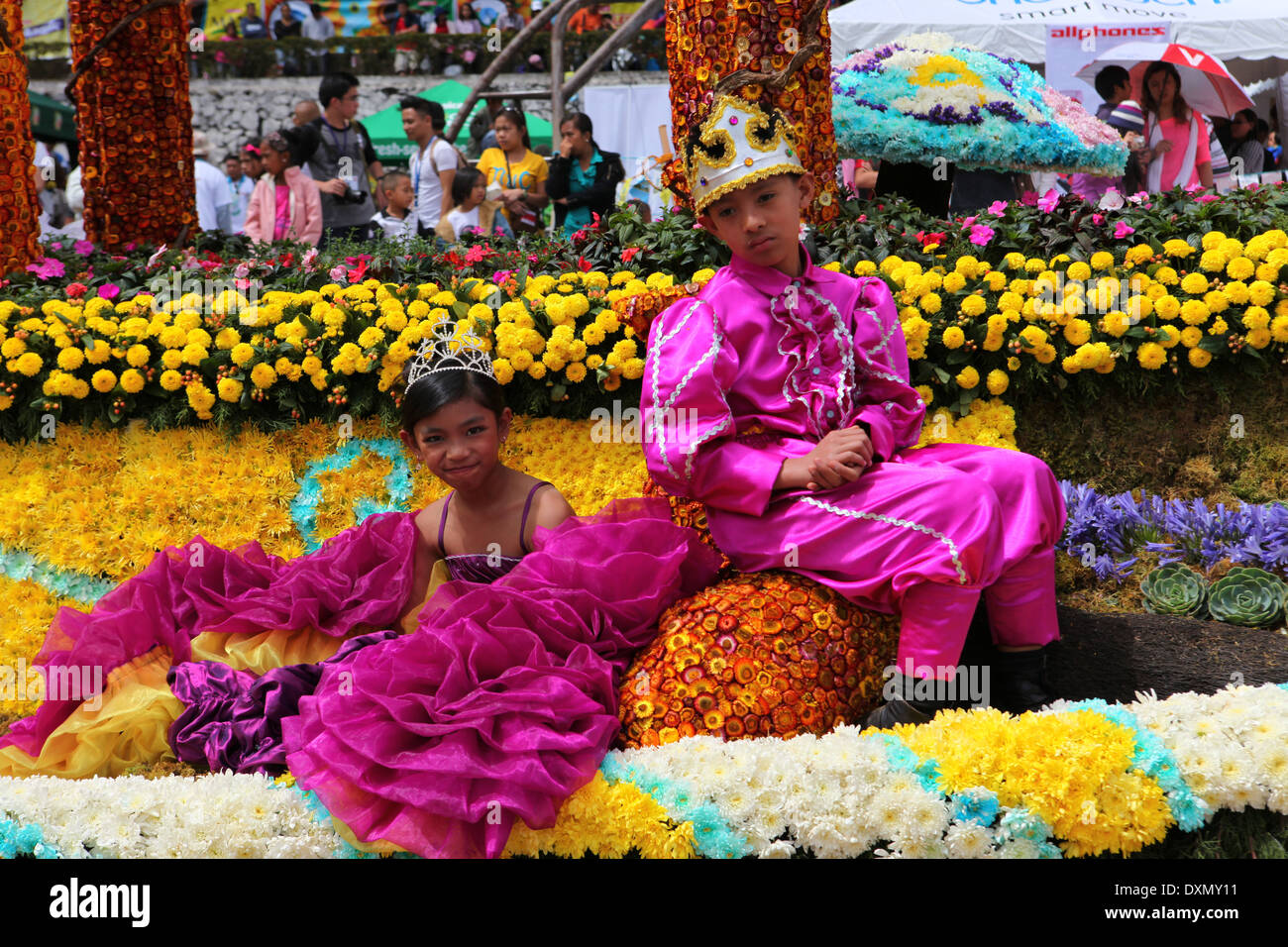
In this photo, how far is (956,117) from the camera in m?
5.38

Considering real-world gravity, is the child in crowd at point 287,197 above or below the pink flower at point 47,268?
above

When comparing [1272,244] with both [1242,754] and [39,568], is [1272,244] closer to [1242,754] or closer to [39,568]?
[1242,754]

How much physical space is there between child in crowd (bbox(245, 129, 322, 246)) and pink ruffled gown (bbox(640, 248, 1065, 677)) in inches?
211

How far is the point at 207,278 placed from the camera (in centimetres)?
518

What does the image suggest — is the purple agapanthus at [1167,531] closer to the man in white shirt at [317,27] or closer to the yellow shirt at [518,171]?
the yellow shirt at [518,171]

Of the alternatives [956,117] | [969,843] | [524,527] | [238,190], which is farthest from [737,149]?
[238,190]

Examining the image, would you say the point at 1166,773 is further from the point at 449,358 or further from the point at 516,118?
the point at 516,118

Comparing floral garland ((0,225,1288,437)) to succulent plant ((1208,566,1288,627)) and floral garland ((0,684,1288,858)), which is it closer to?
succulent plant ((1208,566,1288,627))

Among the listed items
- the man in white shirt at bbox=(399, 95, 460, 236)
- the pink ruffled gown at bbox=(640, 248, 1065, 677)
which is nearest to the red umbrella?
the man in white shirt at bbox=(399, 95, 460, 236)

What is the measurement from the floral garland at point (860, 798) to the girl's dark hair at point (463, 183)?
5992mm

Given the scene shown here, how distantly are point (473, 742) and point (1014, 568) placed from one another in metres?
1.42

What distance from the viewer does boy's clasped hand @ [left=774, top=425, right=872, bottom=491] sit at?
2.93 meters

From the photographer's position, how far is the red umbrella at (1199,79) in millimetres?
7863

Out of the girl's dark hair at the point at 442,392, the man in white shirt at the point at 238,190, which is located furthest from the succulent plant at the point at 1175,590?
the man in white shirt at the point at 238,190
